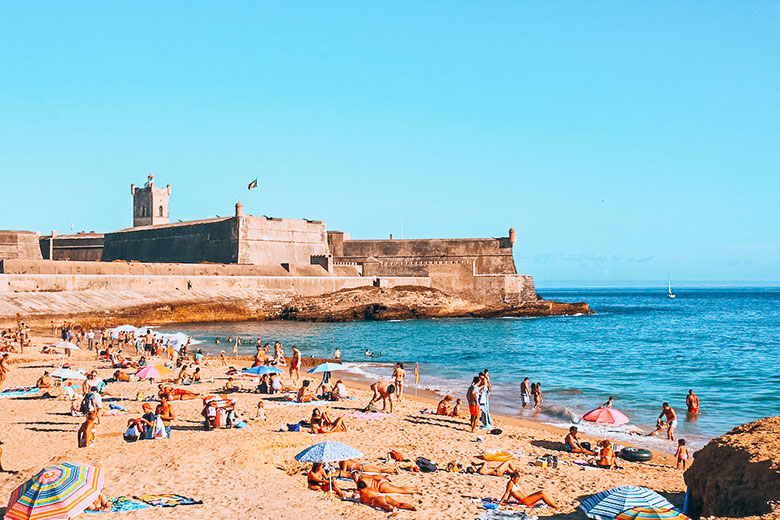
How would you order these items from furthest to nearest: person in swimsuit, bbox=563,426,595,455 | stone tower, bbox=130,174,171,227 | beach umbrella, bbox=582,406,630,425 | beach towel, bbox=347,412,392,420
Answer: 1. stone tower, bbox=130,174,171,227
2. beach towel, bbox=347,412,392,420
3. beach umbrella, bbox=582,406,630,425
4. person in swimsuit, bbox=563,426,595,455

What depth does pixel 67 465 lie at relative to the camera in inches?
338

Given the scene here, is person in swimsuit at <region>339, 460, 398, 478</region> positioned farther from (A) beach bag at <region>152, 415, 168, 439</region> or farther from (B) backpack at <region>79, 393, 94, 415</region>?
(B) backpack at <region>79, 393, 94, 415</region>

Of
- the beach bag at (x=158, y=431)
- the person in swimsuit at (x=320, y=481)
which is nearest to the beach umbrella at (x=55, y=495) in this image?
the person in swimsuit at (x=320, y=481)

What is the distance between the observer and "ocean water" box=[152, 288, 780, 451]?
19.2m

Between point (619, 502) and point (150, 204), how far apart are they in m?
79.4

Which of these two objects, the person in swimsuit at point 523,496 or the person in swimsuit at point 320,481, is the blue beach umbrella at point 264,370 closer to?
the person in swimsuit at point 320,481

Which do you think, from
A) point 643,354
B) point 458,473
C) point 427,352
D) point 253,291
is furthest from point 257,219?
point 458,473

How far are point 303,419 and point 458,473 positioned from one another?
474cm

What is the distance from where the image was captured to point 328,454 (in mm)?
10359

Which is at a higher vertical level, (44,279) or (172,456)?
(44,279)

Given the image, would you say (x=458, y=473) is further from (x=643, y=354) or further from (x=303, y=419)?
(x=643, y=354)

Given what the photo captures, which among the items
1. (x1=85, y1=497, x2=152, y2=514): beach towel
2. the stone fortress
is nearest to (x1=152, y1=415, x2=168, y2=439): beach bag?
(x1=85, y1=497, x2=152, y2=514): beach towel

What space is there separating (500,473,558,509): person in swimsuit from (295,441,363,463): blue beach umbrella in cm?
216

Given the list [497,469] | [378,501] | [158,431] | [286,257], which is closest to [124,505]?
[378,501]
